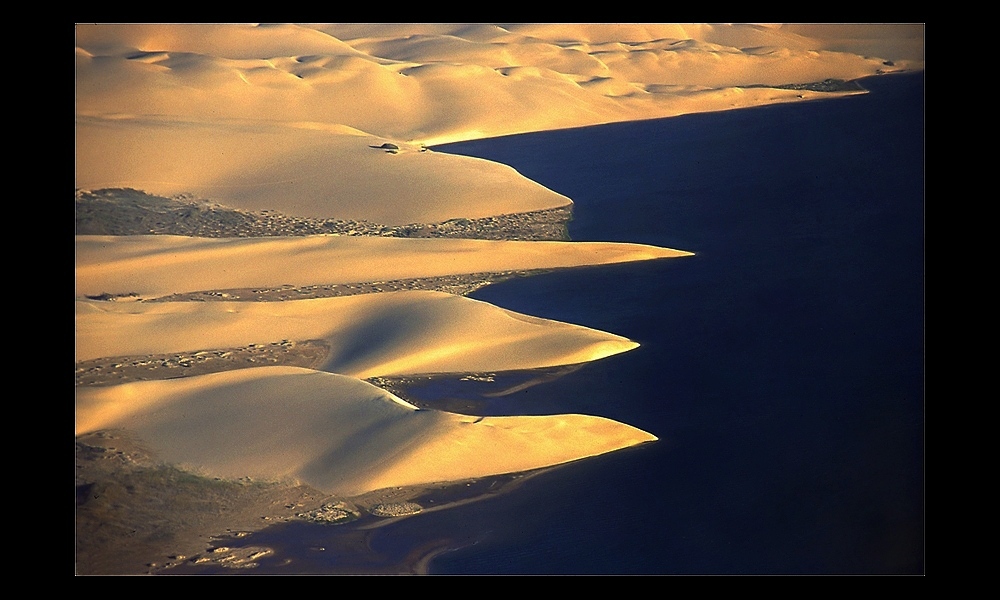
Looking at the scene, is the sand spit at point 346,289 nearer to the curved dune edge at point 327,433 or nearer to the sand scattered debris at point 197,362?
the sand scattered debris at point 197,362

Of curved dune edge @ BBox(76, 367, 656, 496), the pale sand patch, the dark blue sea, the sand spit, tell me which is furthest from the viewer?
the pale sand patch

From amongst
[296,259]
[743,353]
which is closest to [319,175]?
[296,259]

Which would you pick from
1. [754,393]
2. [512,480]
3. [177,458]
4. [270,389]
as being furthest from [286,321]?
[754,393]

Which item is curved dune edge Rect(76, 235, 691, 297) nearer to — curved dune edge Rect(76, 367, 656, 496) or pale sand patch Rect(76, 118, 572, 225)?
pale sand patch Rect(76, 118, 572, 225)

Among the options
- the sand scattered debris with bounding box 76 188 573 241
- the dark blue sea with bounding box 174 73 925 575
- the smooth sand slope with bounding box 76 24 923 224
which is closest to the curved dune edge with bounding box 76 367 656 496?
the dark blue sea with bounding box 174 73 925 575

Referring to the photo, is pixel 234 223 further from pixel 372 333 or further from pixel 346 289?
pixel 372 333

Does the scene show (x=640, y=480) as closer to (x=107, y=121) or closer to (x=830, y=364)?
(x=830, y=364)
